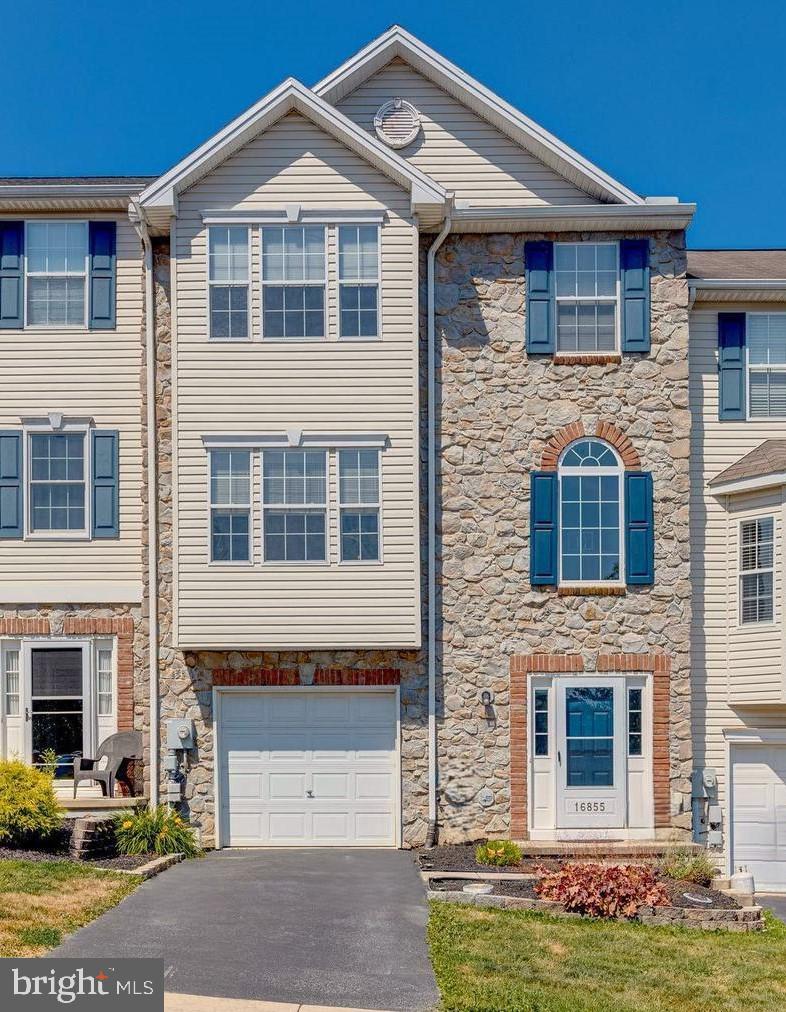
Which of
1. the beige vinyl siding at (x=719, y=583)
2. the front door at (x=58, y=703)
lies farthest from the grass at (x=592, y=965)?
the front door at (x=58, y=703)

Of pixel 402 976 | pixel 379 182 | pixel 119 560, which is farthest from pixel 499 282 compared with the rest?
pixel 402 976

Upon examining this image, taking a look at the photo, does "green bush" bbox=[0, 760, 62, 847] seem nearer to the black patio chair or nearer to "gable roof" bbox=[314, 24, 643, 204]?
the black patio chair

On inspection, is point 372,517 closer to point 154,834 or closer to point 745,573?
point 154,834

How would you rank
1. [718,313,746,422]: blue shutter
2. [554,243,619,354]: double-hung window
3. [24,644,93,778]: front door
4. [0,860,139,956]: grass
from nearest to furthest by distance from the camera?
[0,860,139,956]: grass, [554,243,619,354]: double-hung window, [24,644,93,778]: front door, [718,313,746,422]: blue shutter

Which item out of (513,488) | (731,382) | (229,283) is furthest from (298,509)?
(731,382)

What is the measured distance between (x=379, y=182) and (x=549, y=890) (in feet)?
31.1

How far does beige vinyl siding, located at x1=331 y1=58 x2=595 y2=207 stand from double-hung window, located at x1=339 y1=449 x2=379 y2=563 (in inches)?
173

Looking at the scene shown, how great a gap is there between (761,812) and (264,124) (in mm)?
11895

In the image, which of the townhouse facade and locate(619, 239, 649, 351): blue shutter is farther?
locate(619, 239, 649, 351): blue shutter

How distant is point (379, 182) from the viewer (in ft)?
55.8

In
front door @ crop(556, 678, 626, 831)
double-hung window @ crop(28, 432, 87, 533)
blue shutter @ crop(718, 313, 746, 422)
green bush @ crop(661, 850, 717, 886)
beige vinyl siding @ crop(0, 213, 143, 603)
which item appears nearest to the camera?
green bush @ crop(661, 850, 717, 886)

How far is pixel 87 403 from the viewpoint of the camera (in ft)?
58.8

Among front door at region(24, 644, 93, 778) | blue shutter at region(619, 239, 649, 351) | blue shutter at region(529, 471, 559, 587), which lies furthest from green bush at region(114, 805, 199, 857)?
blue shutter at region(619, 239, 649, 351)

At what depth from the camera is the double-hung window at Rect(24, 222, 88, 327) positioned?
17891 millimetres
